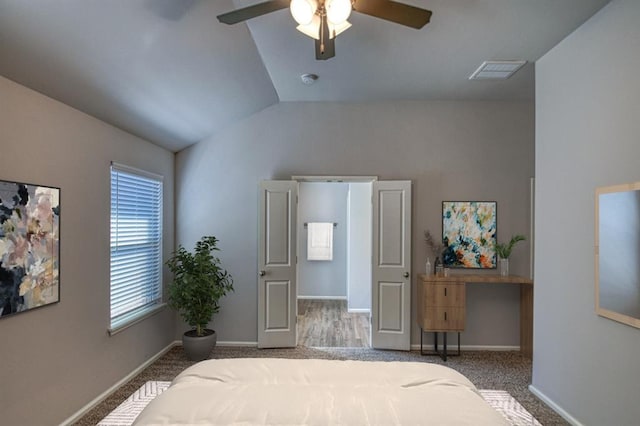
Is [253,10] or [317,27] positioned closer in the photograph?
[253,10]

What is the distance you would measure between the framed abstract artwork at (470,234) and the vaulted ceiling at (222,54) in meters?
1.34

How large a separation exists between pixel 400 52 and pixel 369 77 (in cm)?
61

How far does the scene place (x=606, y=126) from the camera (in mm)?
2555

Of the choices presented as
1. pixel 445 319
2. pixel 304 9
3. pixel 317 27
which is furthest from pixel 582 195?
pixel 304 9

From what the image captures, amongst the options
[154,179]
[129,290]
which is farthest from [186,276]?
[154,179]

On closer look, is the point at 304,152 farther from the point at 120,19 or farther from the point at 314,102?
the point at 120,19

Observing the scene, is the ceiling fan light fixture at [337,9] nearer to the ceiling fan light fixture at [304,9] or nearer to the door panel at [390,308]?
the ceiling fan light fixture at [304,9]

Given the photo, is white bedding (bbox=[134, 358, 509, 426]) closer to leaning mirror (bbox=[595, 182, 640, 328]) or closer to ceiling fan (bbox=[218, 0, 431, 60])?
leaning mirror (bbox=[595, 182, 640, 328])

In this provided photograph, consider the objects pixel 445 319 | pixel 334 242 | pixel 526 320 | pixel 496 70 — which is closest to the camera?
pixel 496 70

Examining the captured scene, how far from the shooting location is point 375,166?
4.70 metres

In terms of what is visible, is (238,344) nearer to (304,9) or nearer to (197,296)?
(197,296)

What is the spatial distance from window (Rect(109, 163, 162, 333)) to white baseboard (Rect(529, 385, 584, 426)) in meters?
3.74

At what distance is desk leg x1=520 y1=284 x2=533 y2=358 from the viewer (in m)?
4.30

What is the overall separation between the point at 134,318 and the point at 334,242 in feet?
14.7
